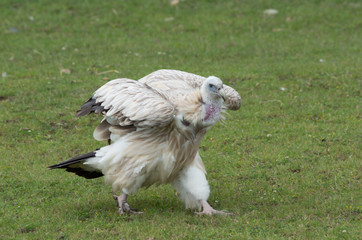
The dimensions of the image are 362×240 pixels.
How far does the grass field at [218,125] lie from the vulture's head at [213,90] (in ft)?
4.55

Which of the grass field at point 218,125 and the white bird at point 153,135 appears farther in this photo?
the grass field at point 218,125

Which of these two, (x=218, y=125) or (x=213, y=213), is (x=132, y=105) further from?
(x=218, y=125)

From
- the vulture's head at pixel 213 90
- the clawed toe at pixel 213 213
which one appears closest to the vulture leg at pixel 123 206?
the clawed toe at pixel 213 213

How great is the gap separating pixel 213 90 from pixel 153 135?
887 millimetres

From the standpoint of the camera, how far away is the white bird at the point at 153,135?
22.5ft

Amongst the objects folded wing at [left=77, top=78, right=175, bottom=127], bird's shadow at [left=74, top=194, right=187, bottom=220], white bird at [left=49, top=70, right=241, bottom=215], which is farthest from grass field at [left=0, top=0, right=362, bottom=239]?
folded wing at [left=77, top=78, right=175, bottom=127]

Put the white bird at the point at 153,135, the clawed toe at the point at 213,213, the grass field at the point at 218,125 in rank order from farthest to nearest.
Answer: the clawed toe at the point at 213,213, the grass field at the point at 218,125, the white bird at the point at 153,135

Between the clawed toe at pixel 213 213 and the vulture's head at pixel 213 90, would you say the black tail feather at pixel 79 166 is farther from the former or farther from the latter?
the vulture's head at pixel 213 90

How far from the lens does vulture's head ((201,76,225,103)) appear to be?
682 cm

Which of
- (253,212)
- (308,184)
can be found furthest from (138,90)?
(308,184)

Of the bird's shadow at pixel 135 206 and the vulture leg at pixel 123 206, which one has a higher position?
the vulture leg at pixel 123 206

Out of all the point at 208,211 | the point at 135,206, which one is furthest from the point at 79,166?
the point at 208,211

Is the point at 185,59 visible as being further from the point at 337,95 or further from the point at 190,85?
the point at 190,85

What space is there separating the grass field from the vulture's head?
4.55ft
